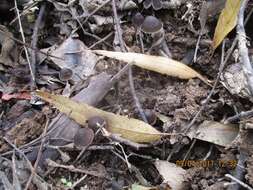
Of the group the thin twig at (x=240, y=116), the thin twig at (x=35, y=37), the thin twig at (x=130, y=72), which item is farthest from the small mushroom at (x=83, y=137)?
the thin twig at (x=240, y=116)

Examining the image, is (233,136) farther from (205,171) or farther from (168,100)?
(168,100)

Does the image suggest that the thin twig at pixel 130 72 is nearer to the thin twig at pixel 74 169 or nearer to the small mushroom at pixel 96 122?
the small mushroom at pixel 96 122

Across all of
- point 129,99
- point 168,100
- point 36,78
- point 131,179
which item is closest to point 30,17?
point 36,78

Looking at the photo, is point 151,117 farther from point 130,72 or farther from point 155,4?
point 155,4
